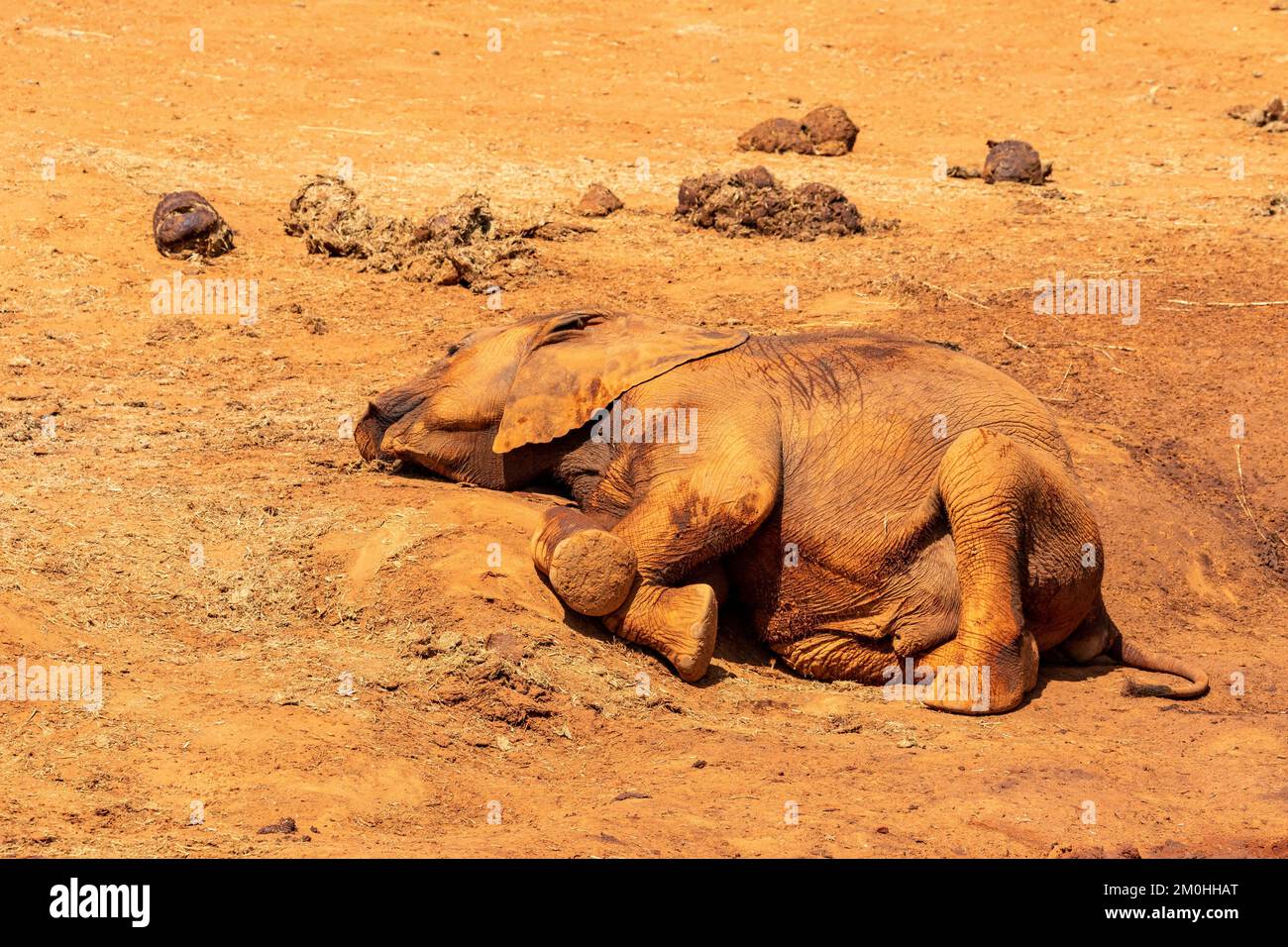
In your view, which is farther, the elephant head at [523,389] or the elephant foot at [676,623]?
the elephant head at [523,389]

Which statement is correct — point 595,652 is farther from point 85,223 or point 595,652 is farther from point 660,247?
point 85,223

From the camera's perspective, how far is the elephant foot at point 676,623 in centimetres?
651

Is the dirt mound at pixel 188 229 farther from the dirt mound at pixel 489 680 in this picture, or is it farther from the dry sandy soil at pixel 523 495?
the dirt mound at pixel 489 680

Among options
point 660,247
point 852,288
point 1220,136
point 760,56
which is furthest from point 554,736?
point 760,56

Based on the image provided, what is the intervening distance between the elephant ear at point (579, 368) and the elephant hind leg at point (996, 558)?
1375 millimetres

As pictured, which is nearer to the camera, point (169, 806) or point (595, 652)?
point (169, 806)

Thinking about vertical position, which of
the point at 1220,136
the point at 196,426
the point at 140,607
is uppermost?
the point at 1220,136

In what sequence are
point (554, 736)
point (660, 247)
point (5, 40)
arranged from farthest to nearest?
1. point (5, 40)
2. point (660, 247)
3. point (554, 736)

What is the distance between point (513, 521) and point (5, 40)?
13.3 m

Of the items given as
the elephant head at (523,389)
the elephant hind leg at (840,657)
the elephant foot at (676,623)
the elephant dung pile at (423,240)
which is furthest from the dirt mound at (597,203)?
the elephant foot at (676,623)

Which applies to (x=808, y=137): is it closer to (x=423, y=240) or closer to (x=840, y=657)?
(x=423, y=240)

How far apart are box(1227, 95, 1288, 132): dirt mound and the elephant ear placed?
12.6m

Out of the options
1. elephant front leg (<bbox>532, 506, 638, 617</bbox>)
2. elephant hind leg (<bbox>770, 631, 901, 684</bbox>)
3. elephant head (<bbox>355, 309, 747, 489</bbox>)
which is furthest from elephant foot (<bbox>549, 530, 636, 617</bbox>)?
elephant hind leg (<bbox>770, 631, 901, 684</bbox>)

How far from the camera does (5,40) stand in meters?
17.3
